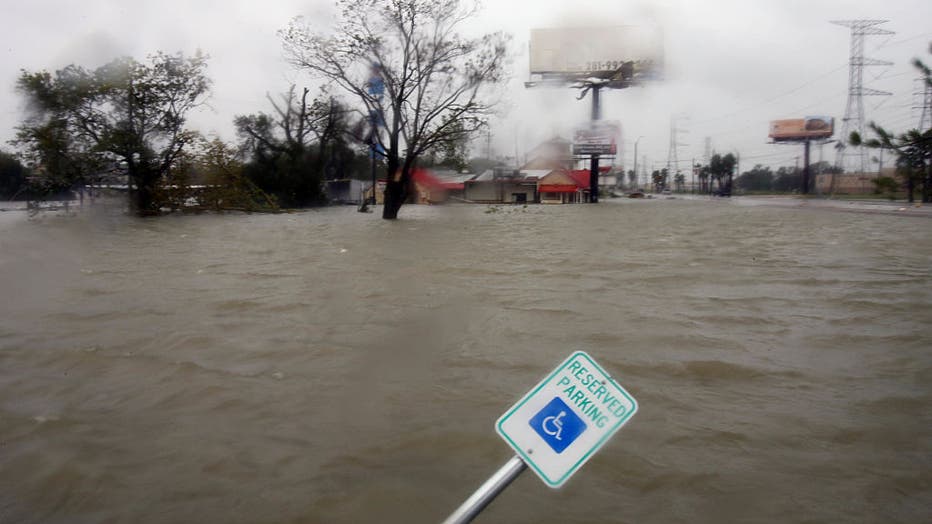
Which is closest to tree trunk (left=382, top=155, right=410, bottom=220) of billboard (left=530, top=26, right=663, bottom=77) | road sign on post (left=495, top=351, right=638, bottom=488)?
billboard (left=530, top=26, right=663, bottom=77)

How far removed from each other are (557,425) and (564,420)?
18 mm

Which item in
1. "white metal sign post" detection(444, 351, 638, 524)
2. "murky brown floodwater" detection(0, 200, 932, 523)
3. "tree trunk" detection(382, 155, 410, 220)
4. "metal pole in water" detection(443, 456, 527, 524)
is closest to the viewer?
"metal pole in water" detection(443, 456, 527, 524)

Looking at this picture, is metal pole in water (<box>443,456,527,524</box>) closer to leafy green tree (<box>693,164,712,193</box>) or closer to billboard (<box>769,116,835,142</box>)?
billboard (<box>769,116,835,142</box>)

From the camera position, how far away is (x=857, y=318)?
4.77 meters

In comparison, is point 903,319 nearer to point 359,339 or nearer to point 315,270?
point 359,339

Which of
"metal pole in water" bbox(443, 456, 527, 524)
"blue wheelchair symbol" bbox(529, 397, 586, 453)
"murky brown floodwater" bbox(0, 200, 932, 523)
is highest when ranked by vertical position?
"blue wheelchair symbol" bbox(529, 397, 586, 453)

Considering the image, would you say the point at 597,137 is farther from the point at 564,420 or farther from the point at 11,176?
the point at 11,176

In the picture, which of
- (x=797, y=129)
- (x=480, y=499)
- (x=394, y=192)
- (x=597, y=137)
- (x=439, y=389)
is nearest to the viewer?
(x=480, y=499)

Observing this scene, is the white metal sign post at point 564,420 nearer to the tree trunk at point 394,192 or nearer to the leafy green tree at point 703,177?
the tree trunk at point 394,192

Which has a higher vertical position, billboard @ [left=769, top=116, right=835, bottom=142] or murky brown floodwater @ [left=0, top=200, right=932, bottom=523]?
billboard @ [left=769, top=116, right=835, bottom=142]

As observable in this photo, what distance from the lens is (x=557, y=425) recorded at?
1184 mm

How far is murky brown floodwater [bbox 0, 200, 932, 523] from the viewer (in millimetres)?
2160

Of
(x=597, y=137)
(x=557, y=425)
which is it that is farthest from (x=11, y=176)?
(x=557, y=425)

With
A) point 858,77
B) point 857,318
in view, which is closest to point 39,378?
point 857,318
